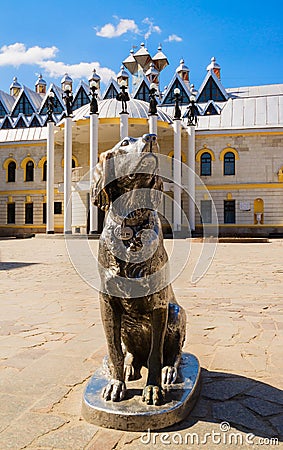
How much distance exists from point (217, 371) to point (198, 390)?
623 mm

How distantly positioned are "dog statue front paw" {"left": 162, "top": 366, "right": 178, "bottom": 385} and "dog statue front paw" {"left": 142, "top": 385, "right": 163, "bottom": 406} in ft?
0.84

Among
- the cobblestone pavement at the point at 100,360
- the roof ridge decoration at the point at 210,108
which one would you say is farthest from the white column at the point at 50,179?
the cobblestone pavement at the point at 100,360

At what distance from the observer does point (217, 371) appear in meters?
3.47

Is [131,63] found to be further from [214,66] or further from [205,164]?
[205,164]

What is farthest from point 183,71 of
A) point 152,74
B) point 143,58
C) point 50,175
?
point 50,175

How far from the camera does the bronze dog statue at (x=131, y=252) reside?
2.42 meters

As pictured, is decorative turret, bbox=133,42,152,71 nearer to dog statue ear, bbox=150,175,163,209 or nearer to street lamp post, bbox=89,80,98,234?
street lamp post, bbox=89,80,98,234

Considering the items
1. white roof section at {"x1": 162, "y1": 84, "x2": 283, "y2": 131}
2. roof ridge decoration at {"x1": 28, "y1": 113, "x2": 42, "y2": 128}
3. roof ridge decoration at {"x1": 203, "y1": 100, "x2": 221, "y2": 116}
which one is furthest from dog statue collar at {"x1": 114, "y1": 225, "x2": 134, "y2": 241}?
roof ridge decoration at {"x1": 28, "y1": 113, "x2": 42, "y2": 128}

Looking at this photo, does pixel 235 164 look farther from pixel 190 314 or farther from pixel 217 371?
pixel 217 371

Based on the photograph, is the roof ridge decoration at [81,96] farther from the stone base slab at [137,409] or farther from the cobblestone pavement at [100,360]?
the stone base slab at [137,409]

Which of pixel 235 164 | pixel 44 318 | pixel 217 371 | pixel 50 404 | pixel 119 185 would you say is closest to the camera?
pixel 119 185

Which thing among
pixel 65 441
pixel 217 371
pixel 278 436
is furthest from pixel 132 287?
pixel 217 371

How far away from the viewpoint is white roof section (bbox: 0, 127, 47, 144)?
126 ft

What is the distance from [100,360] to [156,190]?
197 centimetres
